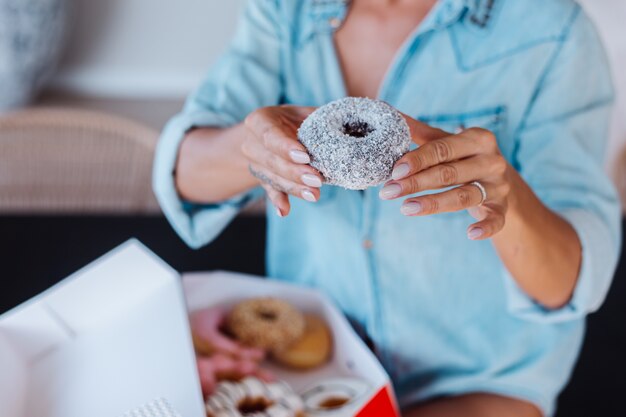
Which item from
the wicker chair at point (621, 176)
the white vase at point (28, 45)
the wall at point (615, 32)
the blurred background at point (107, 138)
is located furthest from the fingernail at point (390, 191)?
the white vase at point (28, 45)

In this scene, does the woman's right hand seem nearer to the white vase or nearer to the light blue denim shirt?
the light blue denim shirt

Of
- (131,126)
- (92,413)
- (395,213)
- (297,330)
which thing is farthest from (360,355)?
(131,126)

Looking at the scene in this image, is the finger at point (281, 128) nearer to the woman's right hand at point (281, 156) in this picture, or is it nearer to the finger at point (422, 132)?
the woman's right hand at point (281, 156)

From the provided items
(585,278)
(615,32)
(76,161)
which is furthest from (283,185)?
(615,32)

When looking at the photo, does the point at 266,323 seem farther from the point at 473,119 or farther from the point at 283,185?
the point at 473,119

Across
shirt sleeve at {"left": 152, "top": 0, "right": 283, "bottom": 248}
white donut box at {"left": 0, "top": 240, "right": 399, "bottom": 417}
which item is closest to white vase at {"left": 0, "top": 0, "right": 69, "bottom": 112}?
shirt sleeve at {"left": 152, "top": 0, "right": 283, "bottom": 248}
